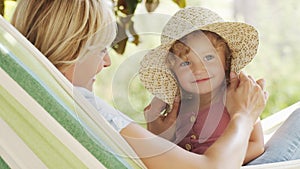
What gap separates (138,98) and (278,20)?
2.69 meters

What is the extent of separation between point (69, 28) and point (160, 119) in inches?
12.5

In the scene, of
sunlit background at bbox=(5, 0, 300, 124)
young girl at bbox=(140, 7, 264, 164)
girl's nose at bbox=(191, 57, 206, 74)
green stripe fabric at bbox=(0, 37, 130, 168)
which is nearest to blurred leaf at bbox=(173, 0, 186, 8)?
young girl at bbox=(140, 7, 264, 164)

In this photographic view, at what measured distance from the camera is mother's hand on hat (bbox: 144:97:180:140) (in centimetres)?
132

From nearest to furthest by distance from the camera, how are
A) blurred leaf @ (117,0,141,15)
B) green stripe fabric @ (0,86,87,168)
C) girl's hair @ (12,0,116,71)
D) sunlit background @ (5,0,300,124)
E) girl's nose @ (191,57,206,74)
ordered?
1. green stripe fabric @ (0,86,87,168)
2. girl's hair @ (12,0,116,71)
3. girl's nose @ (191,57,206,74)
4. blurred leaf @ (117,0,141,15)
5. sunlit background @ (5,0,300,124)

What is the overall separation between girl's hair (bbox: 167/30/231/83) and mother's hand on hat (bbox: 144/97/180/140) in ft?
0.31

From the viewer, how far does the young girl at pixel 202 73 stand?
4.17 ft

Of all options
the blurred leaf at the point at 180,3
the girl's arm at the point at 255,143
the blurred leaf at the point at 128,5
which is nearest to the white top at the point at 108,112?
the girl's arm at the point at 255,143

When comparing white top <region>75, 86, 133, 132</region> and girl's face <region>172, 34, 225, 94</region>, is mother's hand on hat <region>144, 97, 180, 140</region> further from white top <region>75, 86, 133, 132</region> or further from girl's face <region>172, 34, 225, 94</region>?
white top <region>75, 86, 133, 132</region>

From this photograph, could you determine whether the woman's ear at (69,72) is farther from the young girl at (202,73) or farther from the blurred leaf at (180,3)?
the blurred leaf at (180,3)

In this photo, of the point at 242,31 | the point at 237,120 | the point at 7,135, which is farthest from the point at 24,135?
the point at 242,31

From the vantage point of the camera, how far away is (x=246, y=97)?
1245 mm

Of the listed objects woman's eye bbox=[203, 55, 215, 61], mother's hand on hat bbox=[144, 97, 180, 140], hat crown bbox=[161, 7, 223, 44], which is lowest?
mother's hand on hat bbox=[144, 97, 180, 140]

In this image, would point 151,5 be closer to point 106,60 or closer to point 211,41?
point 211,41

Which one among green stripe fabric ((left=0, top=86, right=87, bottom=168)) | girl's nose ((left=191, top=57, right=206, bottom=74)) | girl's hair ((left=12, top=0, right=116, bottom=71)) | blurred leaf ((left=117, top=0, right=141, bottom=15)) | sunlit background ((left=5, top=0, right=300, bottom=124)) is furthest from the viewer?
sunlit background ((left=5, top=0, right=300, bottom=124))
